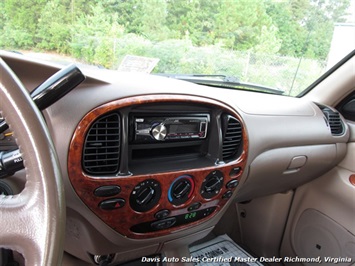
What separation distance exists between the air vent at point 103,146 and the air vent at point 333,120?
1.30m

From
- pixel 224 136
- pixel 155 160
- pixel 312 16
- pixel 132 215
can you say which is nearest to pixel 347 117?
pixel 312 16

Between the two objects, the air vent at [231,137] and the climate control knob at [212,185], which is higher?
the air vent at [231,137]

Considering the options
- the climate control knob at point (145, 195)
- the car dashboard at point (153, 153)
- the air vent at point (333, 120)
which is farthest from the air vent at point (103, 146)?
the air vent at point (333, 120)

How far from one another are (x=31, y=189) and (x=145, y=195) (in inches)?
21.1

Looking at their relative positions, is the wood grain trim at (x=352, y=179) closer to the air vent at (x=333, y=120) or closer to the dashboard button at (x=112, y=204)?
the air vent at (x=333, y=120)

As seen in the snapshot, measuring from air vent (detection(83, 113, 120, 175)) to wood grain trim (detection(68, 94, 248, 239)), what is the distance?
0.06ft

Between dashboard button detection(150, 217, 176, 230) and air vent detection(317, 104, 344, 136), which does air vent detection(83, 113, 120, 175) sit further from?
air vent detection(317, 104, 344, 136)

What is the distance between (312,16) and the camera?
1.61m

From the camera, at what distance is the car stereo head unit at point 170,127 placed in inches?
35.9

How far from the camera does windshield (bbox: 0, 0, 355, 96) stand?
1.11 meters

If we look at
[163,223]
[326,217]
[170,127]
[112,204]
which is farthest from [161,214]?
[326,217]

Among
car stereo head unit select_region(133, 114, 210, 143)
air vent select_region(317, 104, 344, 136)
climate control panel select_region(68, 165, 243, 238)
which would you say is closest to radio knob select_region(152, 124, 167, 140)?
car stereo head unit select_region(133, 114, 210, 143)

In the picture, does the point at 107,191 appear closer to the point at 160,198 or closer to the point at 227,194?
the point at 160,198

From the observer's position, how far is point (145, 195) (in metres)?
0.96
